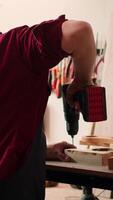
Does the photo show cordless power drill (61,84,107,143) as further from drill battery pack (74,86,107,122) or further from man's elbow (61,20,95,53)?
man's elbow (61,20,95,53)

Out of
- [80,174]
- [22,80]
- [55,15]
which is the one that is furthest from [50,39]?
[55,15]

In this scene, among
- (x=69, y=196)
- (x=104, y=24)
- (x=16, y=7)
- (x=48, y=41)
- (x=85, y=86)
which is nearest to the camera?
(x=48, y=41)

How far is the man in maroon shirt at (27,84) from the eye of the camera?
39.5 inches

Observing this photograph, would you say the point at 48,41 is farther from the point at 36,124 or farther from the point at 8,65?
the point at 36,124

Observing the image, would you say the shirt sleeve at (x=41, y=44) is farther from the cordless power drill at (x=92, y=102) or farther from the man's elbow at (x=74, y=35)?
the cordless power drill at (x=92, y=102)

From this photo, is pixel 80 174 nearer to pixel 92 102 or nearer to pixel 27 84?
pixel 92 102

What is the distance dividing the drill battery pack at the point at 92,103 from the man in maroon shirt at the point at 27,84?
0.50 ft

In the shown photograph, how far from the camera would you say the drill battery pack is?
1.25m

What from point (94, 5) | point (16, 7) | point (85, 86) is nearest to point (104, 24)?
point (94, 5)

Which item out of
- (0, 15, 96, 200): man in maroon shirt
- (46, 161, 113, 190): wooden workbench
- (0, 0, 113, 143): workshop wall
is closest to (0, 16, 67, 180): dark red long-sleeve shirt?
(0, 15, 96, 200): man in maroon shirt

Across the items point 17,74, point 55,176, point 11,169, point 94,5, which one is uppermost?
point 94,5

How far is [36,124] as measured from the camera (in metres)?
1.09

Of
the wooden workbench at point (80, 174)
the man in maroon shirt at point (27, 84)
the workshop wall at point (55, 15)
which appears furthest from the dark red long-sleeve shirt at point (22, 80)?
the workshop wall at point (55, 15)

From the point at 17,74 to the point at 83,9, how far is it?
2.13 m
